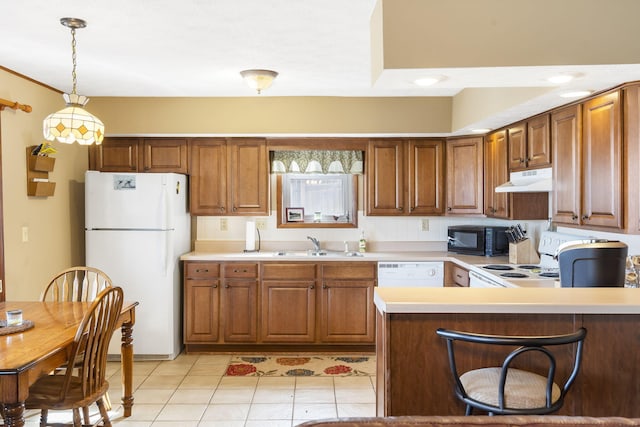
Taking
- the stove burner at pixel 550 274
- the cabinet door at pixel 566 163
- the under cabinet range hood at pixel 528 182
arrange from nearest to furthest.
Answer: the cabinet door at pixel 566 163 → the under cabinet range hood at pixel 528 182 → the stove burner at pixel 550 274

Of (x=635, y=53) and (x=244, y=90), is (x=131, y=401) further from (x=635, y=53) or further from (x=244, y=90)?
(x=635, y=53)

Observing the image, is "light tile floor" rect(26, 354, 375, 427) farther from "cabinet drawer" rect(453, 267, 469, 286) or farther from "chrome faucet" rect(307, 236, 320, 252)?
"chrome faucet" rect(307, 236, 320, 252)

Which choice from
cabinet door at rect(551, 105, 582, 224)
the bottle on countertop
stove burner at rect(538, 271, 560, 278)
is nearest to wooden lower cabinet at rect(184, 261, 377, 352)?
the bottle on countertop

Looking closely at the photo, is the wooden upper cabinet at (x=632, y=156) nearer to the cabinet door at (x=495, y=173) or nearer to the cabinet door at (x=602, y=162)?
the cabinet door at (x=602, y=162)

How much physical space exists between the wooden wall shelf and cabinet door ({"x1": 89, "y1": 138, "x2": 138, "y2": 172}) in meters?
0.72

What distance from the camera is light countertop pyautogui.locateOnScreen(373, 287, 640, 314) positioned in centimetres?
200

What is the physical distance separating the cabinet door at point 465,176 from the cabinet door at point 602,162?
1625mm

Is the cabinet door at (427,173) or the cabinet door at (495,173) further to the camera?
the cabinet door at (427,173)

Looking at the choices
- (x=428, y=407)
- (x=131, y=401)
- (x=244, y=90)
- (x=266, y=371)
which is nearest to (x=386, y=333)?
(x=428, y=407)

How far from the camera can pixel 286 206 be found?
5195mm

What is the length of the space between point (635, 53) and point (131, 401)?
3363 mm

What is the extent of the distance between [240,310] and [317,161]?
1610 millimetres

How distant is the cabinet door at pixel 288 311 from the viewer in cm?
462

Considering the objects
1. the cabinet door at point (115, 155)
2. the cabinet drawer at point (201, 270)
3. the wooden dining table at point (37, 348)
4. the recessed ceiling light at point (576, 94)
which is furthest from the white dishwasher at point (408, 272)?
the cabinet door at point (115, 155)
